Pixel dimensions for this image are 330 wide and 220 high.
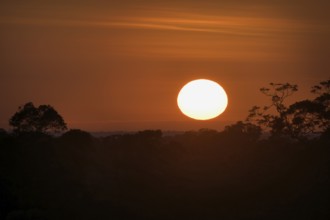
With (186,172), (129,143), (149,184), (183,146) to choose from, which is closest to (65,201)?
(149,184)

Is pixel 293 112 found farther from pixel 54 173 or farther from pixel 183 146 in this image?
Result: pixel 54 173

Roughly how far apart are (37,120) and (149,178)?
17350 mm

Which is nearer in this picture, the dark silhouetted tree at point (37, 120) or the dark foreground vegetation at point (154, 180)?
the dark foreground vegetation at point (154, 180)

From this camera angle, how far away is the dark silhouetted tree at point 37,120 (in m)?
80.0

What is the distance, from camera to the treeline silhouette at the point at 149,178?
59.8 metres

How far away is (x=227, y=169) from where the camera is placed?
230 feet

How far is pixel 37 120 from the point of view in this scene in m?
80.2

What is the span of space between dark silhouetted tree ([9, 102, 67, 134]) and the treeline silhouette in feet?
0.31

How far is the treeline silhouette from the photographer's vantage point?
196 feet

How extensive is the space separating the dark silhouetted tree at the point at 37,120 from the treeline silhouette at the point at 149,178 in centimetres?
9

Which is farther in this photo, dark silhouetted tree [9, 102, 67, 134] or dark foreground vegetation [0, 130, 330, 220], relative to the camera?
dark silhouetted tree [9, 102, 67, 134]

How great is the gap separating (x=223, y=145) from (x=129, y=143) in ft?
36.7

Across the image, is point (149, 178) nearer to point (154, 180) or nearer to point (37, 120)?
point (154, 180)

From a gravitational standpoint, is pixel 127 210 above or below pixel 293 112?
below
